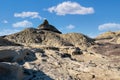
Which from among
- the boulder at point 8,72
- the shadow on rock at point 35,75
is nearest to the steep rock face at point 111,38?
the shadow on rock at point 35,75

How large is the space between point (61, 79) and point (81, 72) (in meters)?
1.52

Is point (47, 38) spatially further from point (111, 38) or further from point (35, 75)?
point (35, 75)

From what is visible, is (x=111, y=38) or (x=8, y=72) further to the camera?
(x=111, y=38)

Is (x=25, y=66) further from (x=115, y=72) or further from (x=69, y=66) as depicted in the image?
(x=115, y=72)

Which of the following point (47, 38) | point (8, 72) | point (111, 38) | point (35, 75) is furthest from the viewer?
point (111, 38)

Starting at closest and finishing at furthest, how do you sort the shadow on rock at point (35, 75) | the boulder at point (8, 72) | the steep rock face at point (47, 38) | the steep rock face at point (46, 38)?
the boulder at point (8, 72) < the shadow on rock at point (35, 75) < the steep rock face at point (47, 38) < the steep rock face at point (46, 38)

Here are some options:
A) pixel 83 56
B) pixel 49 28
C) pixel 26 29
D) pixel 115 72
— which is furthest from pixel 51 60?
pixel 49 28

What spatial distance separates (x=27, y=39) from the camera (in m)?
54.1

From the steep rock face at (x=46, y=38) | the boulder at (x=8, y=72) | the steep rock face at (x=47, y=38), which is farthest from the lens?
the steep rock face at (x=46, y=38)

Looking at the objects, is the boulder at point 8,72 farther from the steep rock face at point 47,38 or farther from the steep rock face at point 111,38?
the steep rock face at point 111,38

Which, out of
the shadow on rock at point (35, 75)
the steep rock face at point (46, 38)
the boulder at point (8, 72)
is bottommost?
the shadow on rock at point (35, 75)

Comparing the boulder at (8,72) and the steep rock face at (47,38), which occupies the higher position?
the steep rock face at (47,38)

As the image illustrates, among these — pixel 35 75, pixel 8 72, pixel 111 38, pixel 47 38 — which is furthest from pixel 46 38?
pixel 8 72

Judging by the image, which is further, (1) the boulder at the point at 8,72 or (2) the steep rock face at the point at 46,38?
(2) the steep rock face at the point at 46,38
